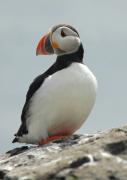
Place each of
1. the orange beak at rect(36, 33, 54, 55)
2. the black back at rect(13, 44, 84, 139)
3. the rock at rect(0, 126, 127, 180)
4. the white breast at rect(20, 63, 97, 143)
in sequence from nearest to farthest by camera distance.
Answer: the rock at rect(0, 126, 127, 180) < the white breast at rect(20, 63, 97, 143) < the black back at rect(13, 44, 84, 139) < the orange beak at rect(36, 33, 54, 55)

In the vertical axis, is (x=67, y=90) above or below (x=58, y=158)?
above

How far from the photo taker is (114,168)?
530 cm

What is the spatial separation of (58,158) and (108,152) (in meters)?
0.62

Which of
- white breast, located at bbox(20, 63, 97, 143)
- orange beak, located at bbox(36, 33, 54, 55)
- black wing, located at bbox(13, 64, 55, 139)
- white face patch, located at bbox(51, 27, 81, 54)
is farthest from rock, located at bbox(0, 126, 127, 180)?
orange beak, located at bbox(36, 33, 54, 55)

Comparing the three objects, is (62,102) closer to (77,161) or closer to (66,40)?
(66,40)

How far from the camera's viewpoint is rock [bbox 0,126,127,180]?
5.26 metres

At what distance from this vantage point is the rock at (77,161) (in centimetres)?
526

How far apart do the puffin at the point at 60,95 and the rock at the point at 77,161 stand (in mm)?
1404

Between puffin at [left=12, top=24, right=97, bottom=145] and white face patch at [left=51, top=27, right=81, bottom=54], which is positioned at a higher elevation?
white face patch at [left=51, top=27, right=81, bottom=54]

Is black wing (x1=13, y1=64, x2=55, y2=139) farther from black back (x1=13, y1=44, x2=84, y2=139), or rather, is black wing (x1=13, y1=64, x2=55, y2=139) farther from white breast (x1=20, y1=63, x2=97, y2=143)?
white breast (x1=20, y1=63, x2=97, y2=143)

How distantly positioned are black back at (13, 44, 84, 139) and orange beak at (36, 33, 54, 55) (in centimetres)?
47

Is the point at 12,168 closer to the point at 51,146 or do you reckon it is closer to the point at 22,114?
the point at 51,146

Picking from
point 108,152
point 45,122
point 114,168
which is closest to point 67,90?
point 45,122

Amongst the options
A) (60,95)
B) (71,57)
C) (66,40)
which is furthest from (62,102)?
(66,40)
